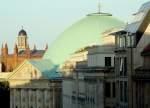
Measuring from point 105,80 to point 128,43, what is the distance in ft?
45.7

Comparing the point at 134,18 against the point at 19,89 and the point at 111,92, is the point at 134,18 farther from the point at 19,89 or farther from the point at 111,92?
the point at 19,89

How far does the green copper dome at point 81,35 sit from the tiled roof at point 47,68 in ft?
5.93

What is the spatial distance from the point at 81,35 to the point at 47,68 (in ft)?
47.0

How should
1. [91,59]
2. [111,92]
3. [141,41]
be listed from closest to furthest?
[141,41] < [111,92] < [91,59]

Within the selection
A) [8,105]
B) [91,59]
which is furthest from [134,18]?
[8,105]

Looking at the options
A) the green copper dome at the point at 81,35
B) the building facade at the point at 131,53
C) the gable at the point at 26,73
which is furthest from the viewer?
the gable at the point at 26,73

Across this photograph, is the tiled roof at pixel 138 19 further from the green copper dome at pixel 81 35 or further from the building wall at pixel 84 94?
the green copper dome at pixel 81 35

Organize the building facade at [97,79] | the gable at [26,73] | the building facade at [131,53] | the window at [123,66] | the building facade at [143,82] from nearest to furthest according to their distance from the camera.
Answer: the building facade at [143,82]
the building facade at [131,53]
the window at [123,66]
the building facade at [97,79]
the gable at [26,73]

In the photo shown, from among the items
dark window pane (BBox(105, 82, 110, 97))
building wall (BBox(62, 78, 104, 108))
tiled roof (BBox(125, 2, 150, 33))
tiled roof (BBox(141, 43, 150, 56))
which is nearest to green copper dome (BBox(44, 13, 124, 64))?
building wall (BBox(62, 78, 104, 108))

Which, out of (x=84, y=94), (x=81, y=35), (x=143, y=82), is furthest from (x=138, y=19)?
(x=81, y=35)

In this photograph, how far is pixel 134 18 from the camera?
79188 mm

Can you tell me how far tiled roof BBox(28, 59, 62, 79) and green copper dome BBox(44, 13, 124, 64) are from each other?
71.2 inches

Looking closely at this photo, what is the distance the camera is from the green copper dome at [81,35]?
15488 centimetres

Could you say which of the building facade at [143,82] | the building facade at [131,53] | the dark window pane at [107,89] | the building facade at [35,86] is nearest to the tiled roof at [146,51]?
the building facade at [143,82]
